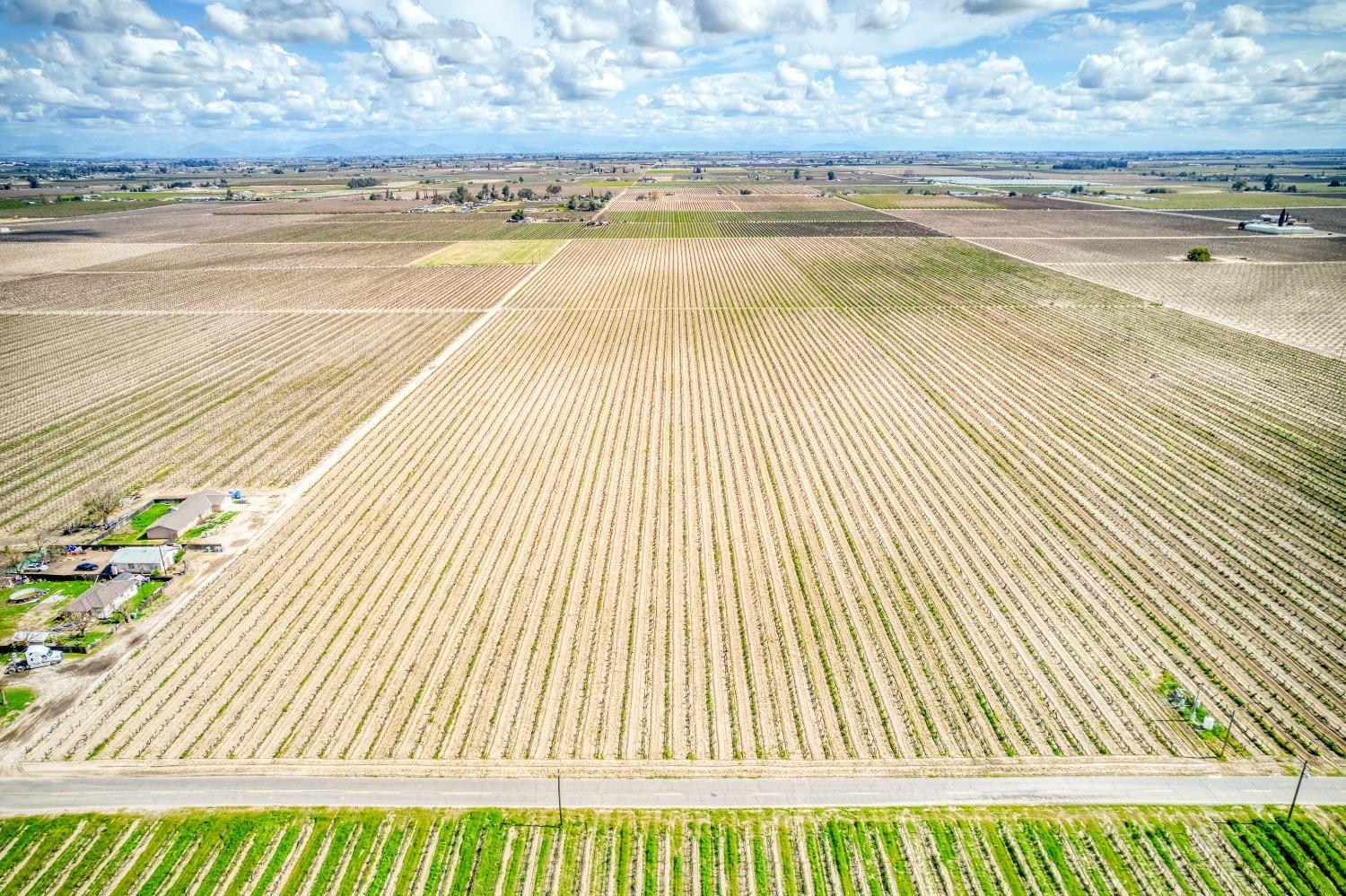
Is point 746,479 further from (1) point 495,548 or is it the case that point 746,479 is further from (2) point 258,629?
(2) point 258,629

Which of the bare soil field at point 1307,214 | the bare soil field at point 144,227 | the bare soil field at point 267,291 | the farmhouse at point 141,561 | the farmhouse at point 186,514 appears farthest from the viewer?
the bare soil field at point 1307,214

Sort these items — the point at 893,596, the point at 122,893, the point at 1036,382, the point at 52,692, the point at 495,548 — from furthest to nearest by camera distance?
the point at 1036,382 < the point at 495,548 < the point at 893,596 < the point at 52,692 < the point at 122,893

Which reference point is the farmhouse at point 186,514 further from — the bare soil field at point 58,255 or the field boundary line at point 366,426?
the bare soil field at point 58,255

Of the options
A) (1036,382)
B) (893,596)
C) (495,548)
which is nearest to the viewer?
(893,596)

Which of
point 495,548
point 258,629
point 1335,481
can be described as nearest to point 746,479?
point 495,548

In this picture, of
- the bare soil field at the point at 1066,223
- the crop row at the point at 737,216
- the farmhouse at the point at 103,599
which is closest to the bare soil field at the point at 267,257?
the crop row at the point at 737,216

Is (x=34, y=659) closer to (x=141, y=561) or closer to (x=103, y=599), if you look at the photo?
(x=103, y=599)
